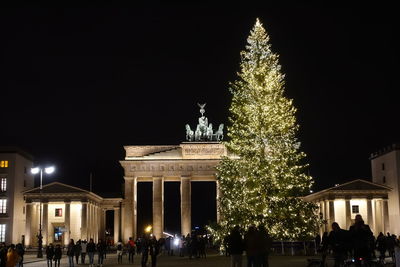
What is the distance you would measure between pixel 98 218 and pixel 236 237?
2764 inches

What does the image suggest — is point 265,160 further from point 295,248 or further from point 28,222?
point 28,222

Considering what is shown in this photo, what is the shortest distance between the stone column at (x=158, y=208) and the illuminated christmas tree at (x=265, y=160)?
136ft

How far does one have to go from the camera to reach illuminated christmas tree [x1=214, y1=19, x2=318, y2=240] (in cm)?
4016

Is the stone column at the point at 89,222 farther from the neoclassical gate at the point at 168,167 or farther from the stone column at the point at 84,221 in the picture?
the neoclassical gate at the point at 168,167

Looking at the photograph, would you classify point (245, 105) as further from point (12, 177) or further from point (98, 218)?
point (98, 218)

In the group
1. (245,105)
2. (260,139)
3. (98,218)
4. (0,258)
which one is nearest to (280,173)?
(260,139)

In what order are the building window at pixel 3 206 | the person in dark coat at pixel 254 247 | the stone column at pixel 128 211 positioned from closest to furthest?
the person in dark coat at pixel 254 247 → the building window at pixel 3 206 → the stone column at pixel 128 211

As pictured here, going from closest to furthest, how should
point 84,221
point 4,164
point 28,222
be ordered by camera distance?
point 4,164
point 28,222
point 84,221

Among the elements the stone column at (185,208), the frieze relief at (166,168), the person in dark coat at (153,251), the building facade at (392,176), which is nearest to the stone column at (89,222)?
the frieze relief at (166,168)

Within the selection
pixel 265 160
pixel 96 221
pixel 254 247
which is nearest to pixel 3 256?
pixel 254 247

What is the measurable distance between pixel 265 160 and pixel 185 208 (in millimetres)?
44058

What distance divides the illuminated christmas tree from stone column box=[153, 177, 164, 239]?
1635 inches

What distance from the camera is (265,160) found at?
40.5 meters

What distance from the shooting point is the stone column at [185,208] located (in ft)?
271
